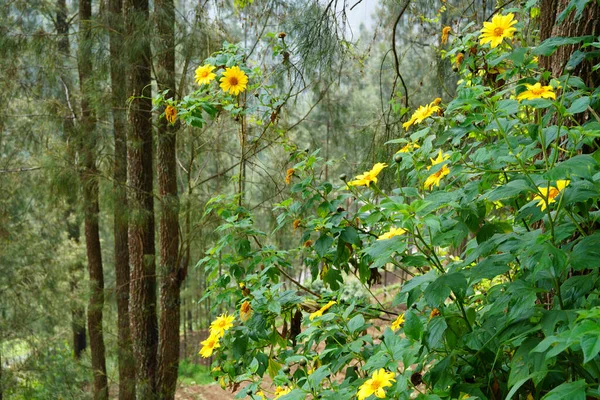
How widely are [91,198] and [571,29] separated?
13.9 ft

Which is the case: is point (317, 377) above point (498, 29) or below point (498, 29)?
below

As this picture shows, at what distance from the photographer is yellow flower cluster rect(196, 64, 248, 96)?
6.48 ft

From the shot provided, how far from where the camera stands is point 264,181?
462 centimetres

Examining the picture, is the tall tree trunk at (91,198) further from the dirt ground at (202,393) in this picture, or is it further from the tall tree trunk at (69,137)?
the dirt ground at (202,393)

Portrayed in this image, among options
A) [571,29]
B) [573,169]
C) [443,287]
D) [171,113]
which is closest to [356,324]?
[443,287]

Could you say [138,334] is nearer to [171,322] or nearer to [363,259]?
[171,322]

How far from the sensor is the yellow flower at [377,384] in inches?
41.6

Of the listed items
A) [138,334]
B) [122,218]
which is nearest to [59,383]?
[138,334]

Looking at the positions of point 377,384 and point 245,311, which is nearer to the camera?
point 377,384

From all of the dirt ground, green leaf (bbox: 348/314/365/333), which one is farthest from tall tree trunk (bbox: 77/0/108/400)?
the dirt ground

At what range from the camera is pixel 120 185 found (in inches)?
159

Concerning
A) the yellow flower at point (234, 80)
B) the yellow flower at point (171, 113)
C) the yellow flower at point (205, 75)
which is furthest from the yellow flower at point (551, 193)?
the yellow flower at point (171, 113)

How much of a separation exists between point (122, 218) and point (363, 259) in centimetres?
290

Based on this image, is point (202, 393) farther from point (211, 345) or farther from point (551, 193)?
point (551, 193)
